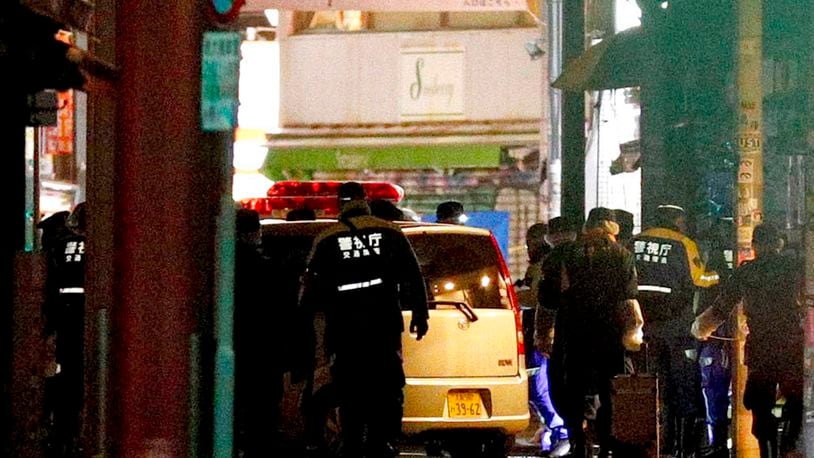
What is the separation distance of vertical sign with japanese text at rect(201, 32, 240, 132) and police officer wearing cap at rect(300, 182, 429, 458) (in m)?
2.08

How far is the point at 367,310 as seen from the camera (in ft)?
34.9

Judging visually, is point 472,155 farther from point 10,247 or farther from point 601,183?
point 10,247

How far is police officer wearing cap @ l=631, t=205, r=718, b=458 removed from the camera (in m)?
12.5

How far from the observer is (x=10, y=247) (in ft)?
32.8

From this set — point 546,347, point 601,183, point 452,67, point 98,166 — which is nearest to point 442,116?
point 452,67

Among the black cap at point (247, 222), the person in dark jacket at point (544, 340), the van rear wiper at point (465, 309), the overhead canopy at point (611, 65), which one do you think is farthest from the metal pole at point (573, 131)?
the black cap at point (247, 222)

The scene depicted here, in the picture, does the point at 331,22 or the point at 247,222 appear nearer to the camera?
the point at 247,222

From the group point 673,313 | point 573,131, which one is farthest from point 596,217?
point 573,131

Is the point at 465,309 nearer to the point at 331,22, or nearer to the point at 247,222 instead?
the point at 247,222

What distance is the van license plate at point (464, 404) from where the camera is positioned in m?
11.1

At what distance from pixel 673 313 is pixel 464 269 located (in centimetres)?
224

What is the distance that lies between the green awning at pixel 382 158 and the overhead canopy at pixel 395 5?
16567mm

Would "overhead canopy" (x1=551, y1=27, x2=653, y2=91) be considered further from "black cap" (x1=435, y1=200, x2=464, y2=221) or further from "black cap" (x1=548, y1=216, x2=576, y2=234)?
"black cap" (x1=548, y1=216, x2=576, y2=234)

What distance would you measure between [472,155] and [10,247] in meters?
17.9
